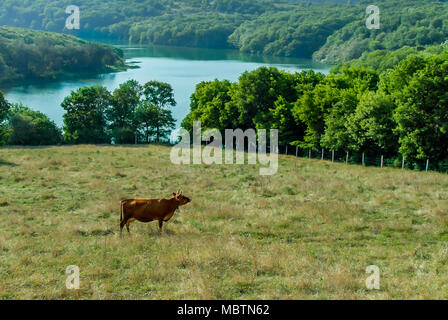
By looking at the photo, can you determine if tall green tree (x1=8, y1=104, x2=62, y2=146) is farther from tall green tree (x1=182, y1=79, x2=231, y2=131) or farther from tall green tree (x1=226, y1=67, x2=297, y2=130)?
tall green tree (x1=226, y1=67, x2=297, y2=130)

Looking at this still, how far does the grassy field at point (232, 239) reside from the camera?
10.2m

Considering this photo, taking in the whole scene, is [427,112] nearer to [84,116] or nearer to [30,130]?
[84,116]

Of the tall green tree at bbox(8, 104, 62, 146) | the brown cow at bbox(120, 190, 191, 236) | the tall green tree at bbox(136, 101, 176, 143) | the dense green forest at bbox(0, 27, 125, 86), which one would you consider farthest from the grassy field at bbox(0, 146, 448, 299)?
the dense green forest at bbox(0, 27, 125, 86)

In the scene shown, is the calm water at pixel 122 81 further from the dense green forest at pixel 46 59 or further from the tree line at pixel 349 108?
the tree line at pixel 349 108

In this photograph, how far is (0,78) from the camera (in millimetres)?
118438

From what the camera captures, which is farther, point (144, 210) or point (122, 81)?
point (122, 81)

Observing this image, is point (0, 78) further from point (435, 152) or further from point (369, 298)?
point (369, 298)

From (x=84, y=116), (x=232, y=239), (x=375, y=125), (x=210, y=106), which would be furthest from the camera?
(x=84, y=116)

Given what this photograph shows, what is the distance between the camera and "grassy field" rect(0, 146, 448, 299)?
1025 centimetres

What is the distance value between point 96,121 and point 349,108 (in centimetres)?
4145

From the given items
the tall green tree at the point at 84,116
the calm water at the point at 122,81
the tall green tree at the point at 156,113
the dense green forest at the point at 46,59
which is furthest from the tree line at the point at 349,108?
the dense green forest at the point at 46,59

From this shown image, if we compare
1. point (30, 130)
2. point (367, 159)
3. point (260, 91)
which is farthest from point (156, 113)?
point (367, 159)

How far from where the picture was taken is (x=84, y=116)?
67.2 m

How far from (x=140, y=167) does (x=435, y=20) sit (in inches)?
8257
